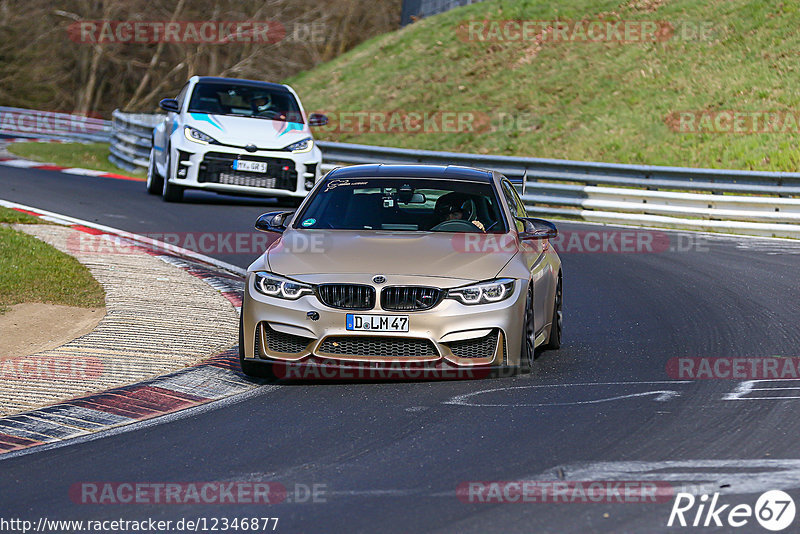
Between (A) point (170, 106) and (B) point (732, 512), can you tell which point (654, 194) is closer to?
(A) point (170, 106)

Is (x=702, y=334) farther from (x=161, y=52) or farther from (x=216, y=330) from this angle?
(x=161, y=52)

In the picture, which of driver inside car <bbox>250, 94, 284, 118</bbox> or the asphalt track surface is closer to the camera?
the asphalt track surface

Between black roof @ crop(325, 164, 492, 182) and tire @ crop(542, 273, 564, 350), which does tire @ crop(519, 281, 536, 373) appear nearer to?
tire @ crop(542, 273, 564, 350)

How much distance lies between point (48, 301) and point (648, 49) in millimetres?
26106

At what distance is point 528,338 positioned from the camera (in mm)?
8570

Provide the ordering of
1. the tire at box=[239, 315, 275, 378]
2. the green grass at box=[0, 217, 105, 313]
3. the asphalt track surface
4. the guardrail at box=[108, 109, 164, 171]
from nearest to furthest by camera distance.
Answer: the asphalt track surface, the tire at box=[239, 315, 275, 378], the green grass at box=[0, 217, 105, 313], the guardrail at box=[108, 109, 164, 171]

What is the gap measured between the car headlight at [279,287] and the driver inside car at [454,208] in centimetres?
149

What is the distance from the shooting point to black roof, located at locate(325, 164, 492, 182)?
970 centimetres

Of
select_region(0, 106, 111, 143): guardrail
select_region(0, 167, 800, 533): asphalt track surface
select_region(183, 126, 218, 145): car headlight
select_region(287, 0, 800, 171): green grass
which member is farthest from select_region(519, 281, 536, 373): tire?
select_region(0, 106, 111, 143): guardrail

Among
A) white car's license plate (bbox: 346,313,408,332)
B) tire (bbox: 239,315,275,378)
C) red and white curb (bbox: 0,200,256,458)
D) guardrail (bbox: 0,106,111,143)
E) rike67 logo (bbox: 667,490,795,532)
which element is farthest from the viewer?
guardrail (bbox: 0,106,111,143)

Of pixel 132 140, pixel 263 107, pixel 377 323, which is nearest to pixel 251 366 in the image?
pixel 377 323

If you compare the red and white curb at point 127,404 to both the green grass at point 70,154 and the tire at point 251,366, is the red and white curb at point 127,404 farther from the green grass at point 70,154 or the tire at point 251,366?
the green grass at point 70,154

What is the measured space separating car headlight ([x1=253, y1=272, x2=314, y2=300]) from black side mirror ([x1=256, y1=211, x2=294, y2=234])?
77 centimetres

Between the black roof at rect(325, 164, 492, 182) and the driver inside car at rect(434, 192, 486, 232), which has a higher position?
the black roof at rect(325, 164, 492, 182)
